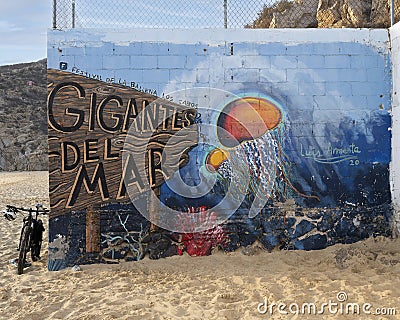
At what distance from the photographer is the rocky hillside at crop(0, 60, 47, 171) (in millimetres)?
32469

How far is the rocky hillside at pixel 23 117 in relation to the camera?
32469mm

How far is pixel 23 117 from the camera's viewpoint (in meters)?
38.4

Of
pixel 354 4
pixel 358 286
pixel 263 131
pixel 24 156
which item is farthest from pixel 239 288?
pixel 24 156

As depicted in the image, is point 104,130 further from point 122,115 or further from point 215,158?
point 215,158

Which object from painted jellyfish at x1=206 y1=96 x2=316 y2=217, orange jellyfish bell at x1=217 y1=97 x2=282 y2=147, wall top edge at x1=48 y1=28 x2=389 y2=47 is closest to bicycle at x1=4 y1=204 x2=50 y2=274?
wall top edge at x1=48 y1=28 x2=389 y2=47

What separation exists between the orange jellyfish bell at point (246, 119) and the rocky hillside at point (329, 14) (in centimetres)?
424

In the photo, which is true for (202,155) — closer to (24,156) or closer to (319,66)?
(319,66)

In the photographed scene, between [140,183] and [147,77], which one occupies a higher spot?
[147,77]

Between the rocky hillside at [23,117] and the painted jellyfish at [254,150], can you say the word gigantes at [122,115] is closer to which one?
the painted jellyfish at [254,150]

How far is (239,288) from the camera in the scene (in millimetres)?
4766

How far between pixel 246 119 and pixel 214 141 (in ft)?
1.73

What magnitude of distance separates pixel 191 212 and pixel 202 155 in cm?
78

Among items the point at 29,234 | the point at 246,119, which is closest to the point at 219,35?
the point at 246,119

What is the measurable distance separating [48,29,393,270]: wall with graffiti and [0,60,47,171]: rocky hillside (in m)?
28.5
